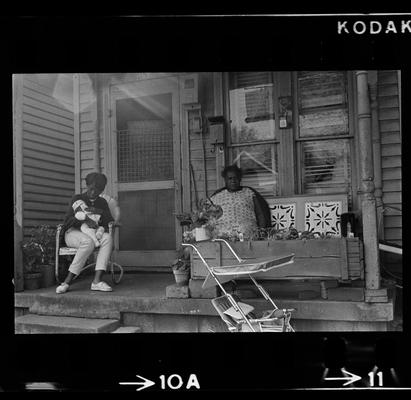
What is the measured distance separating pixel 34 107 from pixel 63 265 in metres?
1.56

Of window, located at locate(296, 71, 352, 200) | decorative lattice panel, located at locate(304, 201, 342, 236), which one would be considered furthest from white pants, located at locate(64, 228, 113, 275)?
window, located at locate(296, 71, 352, 200)

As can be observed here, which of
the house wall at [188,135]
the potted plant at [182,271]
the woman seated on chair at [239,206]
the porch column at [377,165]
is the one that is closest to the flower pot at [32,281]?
the house wall at [188,135]

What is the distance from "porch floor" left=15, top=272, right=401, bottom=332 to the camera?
3.56 meters

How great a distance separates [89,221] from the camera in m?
4.26

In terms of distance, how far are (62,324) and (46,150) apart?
1.81 metres

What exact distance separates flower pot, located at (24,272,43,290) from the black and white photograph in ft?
0.07

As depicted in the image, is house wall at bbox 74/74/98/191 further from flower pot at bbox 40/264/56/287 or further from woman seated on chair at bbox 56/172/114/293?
flower pot at bbox 40/264/56/287

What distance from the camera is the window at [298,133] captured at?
190 inches

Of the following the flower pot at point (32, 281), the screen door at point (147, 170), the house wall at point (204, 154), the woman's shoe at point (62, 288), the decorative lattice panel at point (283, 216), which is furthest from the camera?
the house wall at point (204, 154)

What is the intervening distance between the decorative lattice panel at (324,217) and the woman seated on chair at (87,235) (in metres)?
1.90

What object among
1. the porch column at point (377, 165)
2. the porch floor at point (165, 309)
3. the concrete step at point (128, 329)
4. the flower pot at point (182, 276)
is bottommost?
the concrete step at point (128, 329)

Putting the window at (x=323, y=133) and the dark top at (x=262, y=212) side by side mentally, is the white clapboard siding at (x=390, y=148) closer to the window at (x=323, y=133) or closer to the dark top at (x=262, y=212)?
the window at (x=323, y=133)
